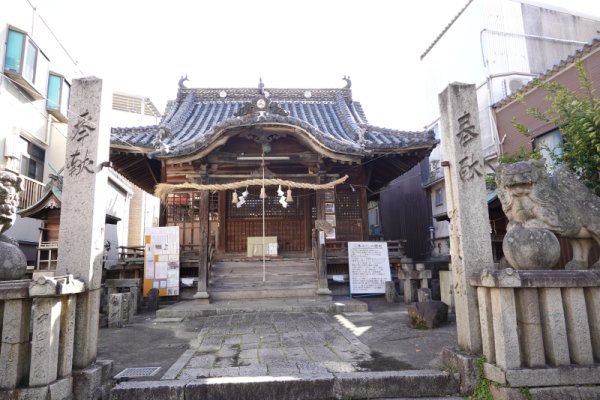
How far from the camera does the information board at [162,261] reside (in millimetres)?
10523

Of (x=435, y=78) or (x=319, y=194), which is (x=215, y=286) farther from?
(x=435, y=78)

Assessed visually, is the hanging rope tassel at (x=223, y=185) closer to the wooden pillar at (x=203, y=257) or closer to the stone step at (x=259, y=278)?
the wooden pillar at (x=203, y=257)

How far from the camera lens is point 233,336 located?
21.7 ft

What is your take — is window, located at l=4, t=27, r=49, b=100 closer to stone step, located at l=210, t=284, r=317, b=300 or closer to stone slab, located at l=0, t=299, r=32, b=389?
stone step, located at l=210, t=284, r=317, b=300

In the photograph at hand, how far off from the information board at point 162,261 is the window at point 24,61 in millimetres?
8243

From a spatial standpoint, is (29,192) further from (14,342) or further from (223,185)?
(14,342)

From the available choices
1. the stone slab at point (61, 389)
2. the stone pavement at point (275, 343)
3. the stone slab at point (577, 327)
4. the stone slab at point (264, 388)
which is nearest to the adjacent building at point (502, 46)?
the stone pavement at point (275, 343)

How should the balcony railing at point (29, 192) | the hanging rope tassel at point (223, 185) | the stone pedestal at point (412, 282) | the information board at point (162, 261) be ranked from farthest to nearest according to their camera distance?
Result: 1. the balcony railing at point (29, 192)
2. the hanging rope tassel at point (223, 185)
3. the information board at point (162, 261)
4. the stone pedestal at point (412, 282)

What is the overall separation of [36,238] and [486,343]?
1718 centimetres

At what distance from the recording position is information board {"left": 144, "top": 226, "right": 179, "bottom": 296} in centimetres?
1052

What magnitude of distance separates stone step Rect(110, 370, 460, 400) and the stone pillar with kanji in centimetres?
69

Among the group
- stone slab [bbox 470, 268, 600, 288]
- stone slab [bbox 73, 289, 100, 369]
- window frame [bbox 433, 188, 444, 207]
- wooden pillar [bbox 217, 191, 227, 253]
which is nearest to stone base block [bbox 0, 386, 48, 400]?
stone slab [bbox 73, 289, 100, 369]

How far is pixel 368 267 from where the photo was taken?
11031 mm

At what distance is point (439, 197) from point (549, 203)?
45.7 ft
